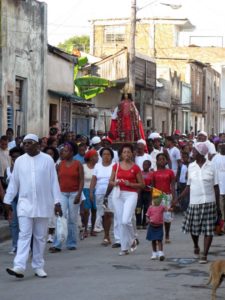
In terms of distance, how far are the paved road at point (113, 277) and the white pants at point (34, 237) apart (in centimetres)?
28

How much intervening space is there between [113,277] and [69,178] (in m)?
3.25

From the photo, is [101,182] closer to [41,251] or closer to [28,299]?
[41,251]

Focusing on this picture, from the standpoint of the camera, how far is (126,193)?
13000 millimetres

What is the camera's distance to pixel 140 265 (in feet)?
37.9

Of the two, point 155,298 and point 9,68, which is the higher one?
point 9,68

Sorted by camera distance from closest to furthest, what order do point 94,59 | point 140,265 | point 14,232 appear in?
point 140,265 < point 14,232 < point 94,59

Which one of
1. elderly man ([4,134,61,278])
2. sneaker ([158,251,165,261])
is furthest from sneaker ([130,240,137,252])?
elderly man ([4,134,61,278])

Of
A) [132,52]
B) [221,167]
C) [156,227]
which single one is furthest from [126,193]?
[132,52]

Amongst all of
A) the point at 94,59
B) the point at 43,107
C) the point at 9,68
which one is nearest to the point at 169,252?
the point at 9,68

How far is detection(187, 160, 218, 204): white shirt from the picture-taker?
12.0 m

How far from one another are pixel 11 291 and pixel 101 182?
5889 millimetres

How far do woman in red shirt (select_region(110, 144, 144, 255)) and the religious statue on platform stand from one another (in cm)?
959

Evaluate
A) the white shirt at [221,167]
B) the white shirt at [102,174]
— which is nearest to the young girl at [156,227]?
the white shirt at [102,174]

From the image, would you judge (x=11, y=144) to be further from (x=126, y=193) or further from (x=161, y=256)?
(x=161, y=256)
